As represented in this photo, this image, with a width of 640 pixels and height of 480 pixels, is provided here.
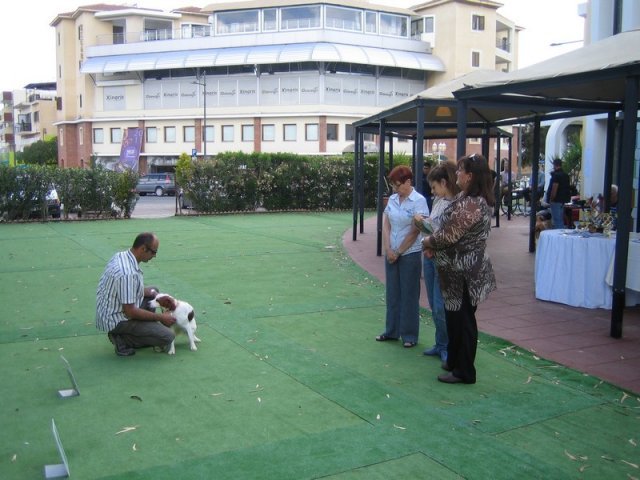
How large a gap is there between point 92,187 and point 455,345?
17.6 meters

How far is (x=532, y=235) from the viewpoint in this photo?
41.0 feet

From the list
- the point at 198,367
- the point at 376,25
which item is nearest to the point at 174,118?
the point at 376,25

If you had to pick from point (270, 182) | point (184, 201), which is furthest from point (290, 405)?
point (184, 201)

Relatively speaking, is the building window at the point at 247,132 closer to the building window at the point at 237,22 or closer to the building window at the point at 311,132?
the building window at the point at 311,132

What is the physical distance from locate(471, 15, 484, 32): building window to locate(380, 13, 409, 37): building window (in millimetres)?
5502

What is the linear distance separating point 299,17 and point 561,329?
5069cm

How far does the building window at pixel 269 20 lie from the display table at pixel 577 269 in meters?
49.7

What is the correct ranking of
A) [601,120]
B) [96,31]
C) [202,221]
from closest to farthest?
[601,120], [202,221], [96,31]

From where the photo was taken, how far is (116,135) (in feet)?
192

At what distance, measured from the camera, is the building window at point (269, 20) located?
179ft

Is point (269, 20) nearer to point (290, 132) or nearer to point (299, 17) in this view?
point (299, 17)

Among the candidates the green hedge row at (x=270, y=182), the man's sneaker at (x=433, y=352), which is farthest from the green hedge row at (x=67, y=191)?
the man's sneaker at (x=433, y=352)

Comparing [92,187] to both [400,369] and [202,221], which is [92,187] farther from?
[400,369]

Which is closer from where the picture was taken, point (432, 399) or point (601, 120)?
point (432, 399)
